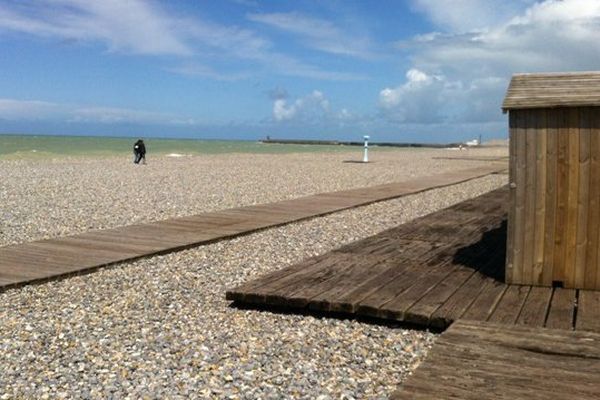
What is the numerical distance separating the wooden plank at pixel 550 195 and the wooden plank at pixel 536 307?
175 millimetres

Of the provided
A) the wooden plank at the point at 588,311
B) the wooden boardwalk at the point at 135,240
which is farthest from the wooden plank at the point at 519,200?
the wooden boardwalk at the point at 135,240

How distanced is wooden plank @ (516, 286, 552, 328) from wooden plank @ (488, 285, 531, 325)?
36mm

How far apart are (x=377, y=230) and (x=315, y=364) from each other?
17.5 feet

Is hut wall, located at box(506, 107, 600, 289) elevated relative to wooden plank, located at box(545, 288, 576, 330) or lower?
elevated

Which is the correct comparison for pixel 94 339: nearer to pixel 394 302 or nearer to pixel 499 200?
pixel 394 302

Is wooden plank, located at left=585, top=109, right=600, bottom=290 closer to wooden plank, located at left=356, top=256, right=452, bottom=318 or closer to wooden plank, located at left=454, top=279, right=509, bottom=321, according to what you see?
wooden plank, located at left=454, top=279, right=509, bottom=321

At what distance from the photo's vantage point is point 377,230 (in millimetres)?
9156

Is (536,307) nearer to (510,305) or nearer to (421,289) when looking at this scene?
(510,305)

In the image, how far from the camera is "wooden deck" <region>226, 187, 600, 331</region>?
4556 millimetres

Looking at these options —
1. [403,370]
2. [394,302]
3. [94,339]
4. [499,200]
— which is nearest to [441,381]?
[403,370]

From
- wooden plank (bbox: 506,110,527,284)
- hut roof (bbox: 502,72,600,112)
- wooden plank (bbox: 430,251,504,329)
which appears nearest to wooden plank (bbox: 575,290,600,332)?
wooden plank (bbox: 506,110,527,284)

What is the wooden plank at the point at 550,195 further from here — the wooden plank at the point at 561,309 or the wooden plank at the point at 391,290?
the wooden plank at the point at 391,290

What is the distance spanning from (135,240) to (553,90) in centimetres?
511

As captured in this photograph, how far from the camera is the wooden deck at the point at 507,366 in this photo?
318 centimetres
